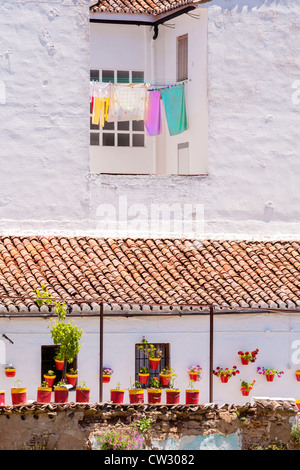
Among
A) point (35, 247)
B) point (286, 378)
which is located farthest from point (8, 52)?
point (286, 378)

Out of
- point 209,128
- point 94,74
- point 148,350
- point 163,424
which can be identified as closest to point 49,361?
point 148,350

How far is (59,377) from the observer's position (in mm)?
31984

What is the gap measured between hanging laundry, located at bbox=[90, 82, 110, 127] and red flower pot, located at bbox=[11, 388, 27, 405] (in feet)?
35.0

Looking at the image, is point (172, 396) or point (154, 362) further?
point (154, 362)

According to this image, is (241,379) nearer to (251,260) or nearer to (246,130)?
(251,260)

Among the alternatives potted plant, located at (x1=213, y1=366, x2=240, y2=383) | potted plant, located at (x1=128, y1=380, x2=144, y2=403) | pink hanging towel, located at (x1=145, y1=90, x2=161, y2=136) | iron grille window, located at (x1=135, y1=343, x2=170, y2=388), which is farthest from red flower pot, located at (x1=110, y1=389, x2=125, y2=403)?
pink hanging towel, located at (x1=145, y1=90, x2=161, y2=136)

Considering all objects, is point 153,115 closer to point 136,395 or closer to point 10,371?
point 10,371

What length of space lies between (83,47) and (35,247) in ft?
18.6

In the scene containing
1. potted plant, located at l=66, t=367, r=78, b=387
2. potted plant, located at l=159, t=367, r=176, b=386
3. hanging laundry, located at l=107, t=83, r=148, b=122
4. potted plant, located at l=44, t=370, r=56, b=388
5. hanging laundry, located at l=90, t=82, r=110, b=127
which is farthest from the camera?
hanging laundry, located at l=107, t=83, r=148, b=122

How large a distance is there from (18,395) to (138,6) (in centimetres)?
1354

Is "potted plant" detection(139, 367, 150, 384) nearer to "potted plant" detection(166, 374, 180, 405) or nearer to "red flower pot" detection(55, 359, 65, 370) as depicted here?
"potted plant" detection(166, 374, 180, 405)

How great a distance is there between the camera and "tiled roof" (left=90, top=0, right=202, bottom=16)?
37.2 meters

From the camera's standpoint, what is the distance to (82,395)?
30109 mm

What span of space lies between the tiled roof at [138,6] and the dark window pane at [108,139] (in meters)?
3.57
